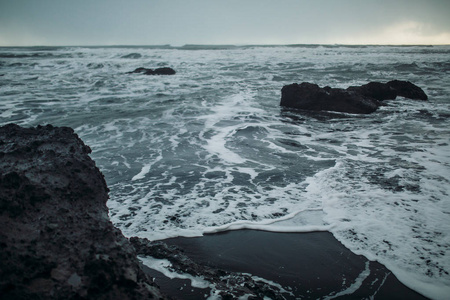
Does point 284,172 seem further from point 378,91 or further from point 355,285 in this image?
point 378,91

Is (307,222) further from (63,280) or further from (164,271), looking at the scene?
(63,280)

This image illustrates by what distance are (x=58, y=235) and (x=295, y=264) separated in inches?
74.4

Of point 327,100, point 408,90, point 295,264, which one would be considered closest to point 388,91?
point 408,90

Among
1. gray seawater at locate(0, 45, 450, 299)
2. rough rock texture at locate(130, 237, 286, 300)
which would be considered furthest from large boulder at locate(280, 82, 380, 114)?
rough rock texture at locate(130, 237, 286, 300)

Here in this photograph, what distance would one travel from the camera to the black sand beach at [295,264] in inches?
87.6

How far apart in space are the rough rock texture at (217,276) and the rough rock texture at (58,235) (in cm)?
75

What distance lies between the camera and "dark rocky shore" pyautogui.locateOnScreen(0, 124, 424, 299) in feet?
4.64

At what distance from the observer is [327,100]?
9.83 metres

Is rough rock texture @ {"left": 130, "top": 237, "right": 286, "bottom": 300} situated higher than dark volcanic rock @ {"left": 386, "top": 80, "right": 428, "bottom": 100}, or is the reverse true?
dark volcanic rock @ {"left": 386, "top": 80, "right": 428, "bottom": 100}

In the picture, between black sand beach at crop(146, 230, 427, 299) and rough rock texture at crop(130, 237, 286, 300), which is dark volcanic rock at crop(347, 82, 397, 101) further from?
rough rock texture at crop(130, 237, 286, 300)

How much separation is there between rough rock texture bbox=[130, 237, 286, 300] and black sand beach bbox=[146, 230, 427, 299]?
0.38 feet

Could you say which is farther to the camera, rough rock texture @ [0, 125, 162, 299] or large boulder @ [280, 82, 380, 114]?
large boulder @ [280, 82, 380, 114]

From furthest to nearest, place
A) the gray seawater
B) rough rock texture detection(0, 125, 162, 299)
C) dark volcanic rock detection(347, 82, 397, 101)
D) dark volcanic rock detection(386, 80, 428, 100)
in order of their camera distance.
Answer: dark volcanic rock detection(386, 80, 428, 100) → dark volcanic rock detection(347, 82, 397, 101) → the gray seawater → rough rock texture detection(0, 125, 162, 299)

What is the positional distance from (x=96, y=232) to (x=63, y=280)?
0.32m
